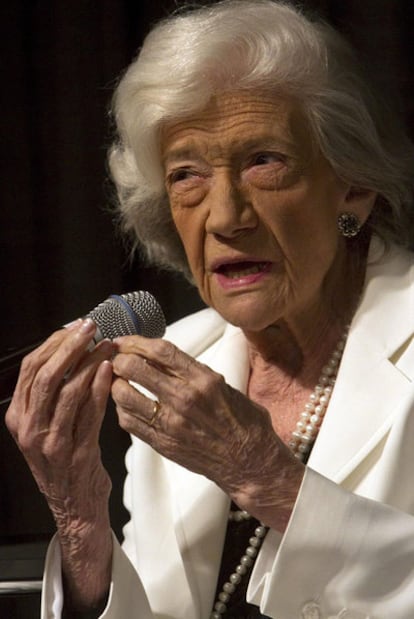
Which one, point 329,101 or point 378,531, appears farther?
point 329,101

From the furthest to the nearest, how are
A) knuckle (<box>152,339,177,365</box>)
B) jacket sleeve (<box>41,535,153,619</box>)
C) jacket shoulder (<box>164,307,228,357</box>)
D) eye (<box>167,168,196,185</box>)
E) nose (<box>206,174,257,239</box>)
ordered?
jacket shoulder (<box>164,307,228,357</box>) < eye (<box>167,168,196,185</box>) < nose (<box>206,174,257,239</box>) < jacket sleeve (<box>41,535,153,619</box>) < knuckle (<box>152,339,177,365</box>)

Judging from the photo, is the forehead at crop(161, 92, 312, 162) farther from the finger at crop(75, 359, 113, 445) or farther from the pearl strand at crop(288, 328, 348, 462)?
the finger at crop(75, 359, 113, 445)

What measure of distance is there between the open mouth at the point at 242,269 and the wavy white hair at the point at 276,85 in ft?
0.82

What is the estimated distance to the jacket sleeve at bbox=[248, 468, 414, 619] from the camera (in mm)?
1712

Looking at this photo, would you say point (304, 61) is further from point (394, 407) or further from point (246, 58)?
point (394, 407)

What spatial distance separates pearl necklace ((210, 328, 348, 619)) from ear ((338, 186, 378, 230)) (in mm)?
245

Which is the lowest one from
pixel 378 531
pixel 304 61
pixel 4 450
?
pixel 4 450

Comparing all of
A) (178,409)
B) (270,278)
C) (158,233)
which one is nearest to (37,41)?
(158,233)

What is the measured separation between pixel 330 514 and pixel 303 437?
0.39 metres

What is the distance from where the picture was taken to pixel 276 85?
2055 mm

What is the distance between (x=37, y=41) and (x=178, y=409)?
145 cm

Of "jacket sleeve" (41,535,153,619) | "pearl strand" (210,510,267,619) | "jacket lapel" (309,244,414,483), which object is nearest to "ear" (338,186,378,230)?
"jacket lapel" (309,244,414,483)

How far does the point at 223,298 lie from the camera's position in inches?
82.0

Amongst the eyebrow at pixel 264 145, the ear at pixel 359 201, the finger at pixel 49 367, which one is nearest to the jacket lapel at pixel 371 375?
the ear at pixel 359 201
